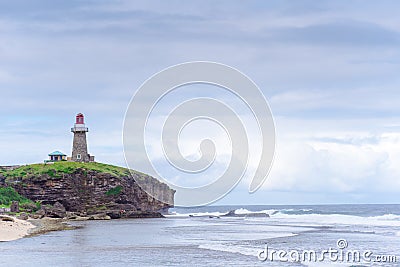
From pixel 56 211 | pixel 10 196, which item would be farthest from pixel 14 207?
pixel 10 196

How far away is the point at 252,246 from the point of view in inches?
1689

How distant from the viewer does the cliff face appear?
99406 mm

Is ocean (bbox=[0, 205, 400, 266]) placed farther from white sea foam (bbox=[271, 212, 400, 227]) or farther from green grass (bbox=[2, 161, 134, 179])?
green grass (bbox=[2, 161, 134, 179])

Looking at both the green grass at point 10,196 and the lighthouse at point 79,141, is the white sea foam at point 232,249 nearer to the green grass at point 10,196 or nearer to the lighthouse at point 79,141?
the green grass at point 10,196

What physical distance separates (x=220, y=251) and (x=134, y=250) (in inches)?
226

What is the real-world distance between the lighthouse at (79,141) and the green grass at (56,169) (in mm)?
3021

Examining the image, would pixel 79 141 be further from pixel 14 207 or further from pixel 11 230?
pixel 11 230

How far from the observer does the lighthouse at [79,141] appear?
109188 millimetres

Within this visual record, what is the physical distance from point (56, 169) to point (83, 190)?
5582mm

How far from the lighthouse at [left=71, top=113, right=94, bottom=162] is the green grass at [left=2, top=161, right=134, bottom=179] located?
3.02 m

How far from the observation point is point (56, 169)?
102375 millimetres

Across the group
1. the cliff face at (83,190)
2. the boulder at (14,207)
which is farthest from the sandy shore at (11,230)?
the cliff face at (83,190)

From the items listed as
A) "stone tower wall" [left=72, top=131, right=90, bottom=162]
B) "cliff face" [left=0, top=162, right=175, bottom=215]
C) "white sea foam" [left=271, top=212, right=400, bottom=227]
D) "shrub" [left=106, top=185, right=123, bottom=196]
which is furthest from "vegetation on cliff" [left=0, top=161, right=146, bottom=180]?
"white sea foam" [left=271, top=212, right=400, bottom=227]

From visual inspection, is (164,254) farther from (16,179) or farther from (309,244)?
(16,179)
